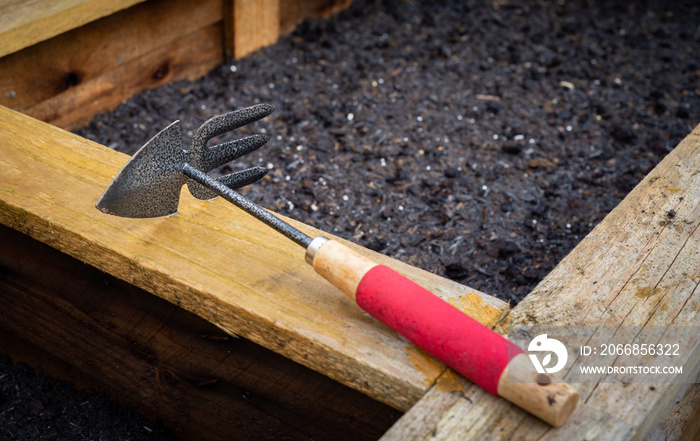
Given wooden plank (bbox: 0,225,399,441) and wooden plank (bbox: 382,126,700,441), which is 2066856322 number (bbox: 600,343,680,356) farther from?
wooden plank (bbox: 0,225,399,441)

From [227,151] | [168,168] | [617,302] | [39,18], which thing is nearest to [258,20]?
[39,18]

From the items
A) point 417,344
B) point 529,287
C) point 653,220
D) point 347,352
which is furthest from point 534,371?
point 529,287

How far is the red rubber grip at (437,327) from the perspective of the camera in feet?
3.03

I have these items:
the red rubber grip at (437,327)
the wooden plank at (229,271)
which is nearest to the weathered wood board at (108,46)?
the wooden plank at (229,271)

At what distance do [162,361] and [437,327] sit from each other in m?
0.65

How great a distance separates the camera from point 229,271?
117 centimetres

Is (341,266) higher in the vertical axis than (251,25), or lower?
higher

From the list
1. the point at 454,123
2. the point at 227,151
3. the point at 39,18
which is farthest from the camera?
the point at 454,123

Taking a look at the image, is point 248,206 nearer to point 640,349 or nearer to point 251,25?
point 640,349

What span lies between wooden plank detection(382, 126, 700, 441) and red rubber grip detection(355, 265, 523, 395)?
0.06 metres

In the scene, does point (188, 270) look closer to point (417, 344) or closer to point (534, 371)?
point (417, 344)

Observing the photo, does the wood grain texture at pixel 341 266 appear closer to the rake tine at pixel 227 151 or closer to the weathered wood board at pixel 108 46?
the rake tine at pixel 227 151

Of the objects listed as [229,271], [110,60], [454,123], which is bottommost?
[454,123]

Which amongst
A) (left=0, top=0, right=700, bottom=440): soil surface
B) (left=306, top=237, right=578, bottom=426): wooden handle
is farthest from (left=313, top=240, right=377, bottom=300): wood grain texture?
(left=0, top=0, right=700, bottom=440): soil surface
